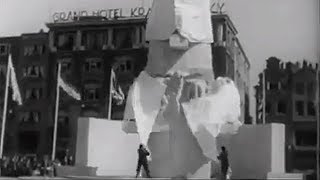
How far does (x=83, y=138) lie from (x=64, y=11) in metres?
15.3

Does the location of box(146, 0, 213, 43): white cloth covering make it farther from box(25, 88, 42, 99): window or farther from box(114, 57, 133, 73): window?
box(25, 88, 42, 99): window

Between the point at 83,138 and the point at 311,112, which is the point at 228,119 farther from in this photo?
the point at 311,112

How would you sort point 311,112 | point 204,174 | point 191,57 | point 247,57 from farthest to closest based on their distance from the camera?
1. point 311,112
2. point 247,57
3. point 191,57
4. point 204,174

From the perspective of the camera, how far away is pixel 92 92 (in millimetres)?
28922

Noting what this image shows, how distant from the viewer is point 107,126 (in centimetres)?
1275

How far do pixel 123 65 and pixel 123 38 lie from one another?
1.37 m

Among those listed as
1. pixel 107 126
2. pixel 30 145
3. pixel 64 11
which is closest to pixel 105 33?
pixel 64 11

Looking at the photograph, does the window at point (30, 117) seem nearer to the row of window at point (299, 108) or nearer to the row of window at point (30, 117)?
the row of window at point (30, 117)

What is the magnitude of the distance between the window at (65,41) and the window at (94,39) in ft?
1.99

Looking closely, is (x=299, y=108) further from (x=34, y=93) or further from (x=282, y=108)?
(x=34, y=93)

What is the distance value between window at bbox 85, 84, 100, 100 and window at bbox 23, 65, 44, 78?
2812mm

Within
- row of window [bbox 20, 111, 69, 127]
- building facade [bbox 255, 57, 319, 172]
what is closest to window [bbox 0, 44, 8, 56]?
row of window [bbox 20, 111, 69, 127]

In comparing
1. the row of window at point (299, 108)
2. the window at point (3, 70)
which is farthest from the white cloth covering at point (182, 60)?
the window at point (3, 70)

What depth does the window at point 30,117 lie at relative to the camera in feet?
96.0
